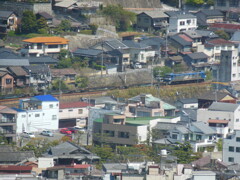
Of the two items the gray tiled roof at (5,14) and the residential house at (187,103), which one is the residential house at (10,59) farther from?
the residential house at (187,103)

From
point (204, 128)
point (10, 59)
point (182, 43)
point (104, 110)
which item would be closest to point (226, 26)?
point (182, 43)

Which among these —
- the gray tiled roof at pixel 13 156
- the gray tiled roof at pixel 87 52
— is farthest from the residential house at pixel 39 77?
the gray tiled roof at pixel 13 156

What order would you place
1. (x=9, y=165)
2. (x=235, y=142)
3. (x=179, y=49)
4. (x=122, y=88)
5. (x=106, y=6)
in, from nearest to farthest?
1. (x=9, y=165)
2. (x=235, y=142)
3. (x=122, y=88)
4. (x=179, y=49)
5. (x=106, y=6)

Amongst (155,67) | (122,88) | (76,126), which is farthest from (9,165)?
(155,67)

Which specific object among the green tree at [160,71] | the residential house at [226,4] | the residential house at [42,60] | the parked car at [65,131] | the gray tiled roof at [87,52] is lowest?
the parked car at [65,131]

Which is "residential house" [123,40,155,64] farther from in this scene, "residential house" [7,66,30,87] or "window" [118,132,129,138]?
Answer: "window" [118,132,129,138]

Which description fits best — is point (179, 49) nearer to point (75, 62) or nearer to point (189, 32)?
point (189, 32)

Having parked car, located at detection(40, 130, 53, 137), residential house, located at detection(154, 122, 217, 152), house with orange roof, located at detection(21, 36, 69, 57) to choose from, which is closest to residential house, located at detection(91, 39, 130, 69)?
house with orange roof, located at detection(21, 36, 69, 57)
